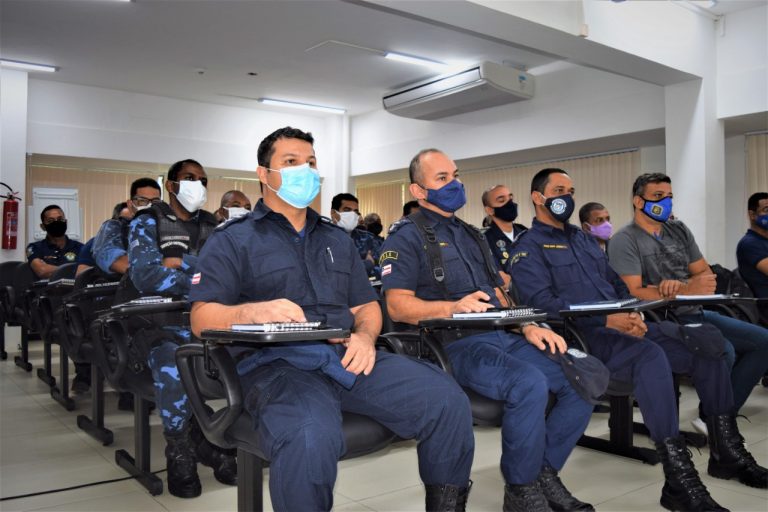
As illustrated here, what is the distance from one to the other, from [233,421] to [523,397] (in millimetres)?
937

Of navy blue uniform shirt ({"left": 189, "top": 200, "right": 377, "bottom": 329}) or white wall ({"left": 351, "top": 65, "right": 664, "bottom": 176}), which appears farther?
white wall ({"left": 351, "top": 65, "right": 664, "bottom": 176})

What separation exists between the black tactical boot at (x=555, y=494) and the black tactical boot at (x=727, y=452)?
810 millimetres

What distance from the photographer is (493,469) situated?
2.95 metres

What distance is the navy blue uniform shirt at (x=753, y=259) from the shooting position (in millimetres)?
4328

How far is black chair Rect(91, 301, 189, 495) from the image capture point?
266 centimetres

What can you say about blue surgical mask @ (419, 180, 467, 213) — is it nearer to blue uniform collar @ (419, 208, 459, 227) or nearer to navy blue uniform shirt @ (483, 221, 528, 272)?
blue uniform collar @ (419, 208, 459, 227)

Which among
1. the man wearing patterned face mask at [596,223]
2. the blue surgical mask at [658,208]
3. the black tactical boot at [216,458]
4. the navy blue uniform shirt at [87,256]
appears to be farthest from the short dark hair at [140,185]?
the man wearing patterned face mask at [596,223]

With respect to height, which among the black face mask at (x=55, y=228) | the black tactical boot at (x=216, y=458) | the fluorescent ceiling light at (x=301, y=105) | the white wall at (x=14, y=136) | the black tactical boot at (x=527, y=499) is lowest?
the black tactical boot at (x=216, y=458)

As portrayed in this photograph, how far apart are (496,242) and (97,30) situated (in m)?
4.68

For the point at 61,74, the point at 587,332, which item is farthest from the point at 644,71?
the point at 61,74

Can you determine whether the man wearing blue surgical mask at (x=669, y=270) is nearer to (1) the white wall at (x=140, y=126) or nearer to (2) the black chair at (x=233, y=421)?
(2) the black chair at (x=233, y=421)

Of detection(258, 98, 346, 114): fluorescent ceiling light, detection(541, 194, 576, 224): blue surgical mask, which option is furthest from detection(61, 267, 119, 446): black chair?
detection(258, 98, 346, 114): fluorescent ceiling light

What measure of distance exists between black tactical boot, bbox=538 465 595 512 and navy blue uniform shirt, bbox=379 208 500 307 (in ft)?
2.20

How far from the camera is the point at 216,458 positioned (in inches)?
113
